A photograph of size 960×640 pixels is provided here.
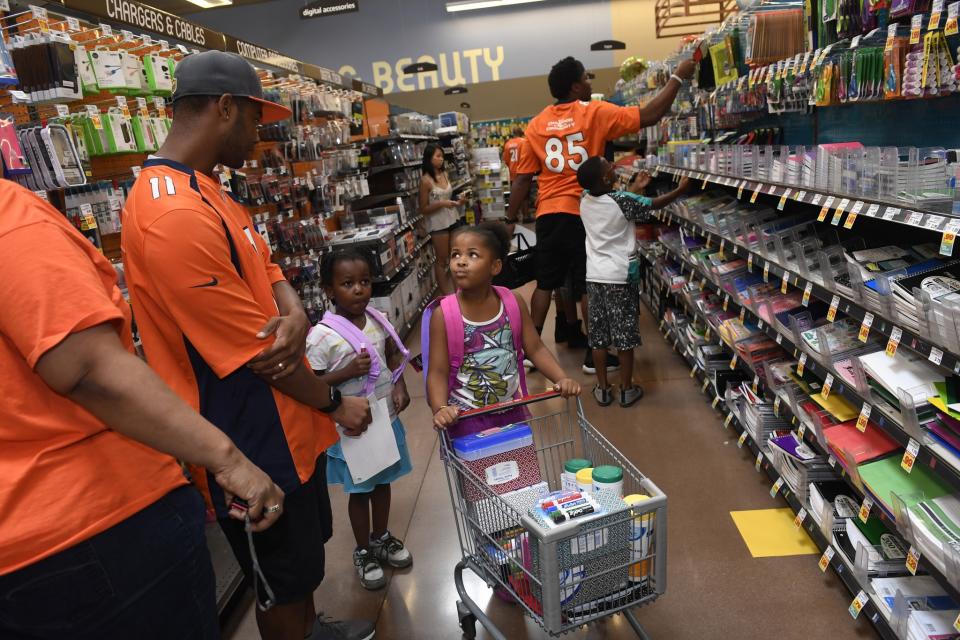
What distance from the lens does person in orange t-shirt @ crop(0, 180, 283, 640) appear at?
1.00 metres

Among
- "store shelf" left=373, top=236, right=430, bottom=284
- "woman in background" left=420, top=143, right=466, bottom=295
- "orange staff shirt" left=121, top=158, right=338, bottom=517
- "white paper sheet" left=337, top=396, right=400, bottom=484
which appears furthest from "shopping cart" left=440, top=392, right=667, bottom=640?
"woman in background" left=420, top=143, right=466, bottom=295

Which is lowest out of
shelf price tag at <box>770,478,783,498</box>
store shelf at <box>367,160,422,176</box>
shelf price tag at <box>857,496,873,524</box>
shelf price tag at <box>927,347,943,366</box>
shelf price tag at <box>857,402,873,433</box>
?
shelf price tag at <box>770,478,783,498</box>

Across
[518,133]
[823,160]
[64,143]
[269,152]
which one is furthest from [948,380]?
[518,133]

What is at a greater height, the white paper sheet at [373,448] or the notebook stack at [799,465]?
the white paper sheet at [373,448]

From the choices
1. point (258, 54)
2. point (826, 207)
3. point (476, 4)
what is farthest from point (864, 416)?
point (476, 4)

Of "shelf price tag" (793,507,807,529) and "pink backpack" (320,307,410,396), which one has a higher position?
"pink backpack" (320,307,410,396)

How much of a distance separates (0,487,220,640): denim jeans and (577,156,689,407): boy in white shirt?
11.4 ft

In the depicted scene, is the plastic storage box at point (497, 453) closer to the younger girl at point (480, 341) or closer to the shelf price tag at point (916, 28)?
the younger girl at point (480, 341)

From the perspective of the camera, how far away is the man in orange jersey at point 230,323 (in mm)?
1410

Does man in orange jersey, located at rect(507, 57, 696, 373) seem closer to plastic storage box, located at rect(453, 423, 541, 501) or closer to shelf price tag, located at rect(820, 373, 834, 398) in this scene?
shelf price tag, located at rect(820, 373, 834, 398)

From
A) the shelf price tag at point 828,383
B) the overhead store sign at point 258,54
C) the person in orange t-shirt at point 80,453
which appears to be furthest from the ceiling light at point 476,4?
the person in orange t-shirt at point 80,453

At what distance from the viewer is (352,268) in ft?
8.84

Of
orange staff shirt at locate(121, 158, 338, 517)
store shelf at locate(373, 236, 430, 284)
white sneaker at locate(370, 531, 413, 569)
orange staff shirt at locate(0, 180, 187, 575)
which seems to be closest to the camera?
orange staff shirt at locate(0, 180, 187, 575)

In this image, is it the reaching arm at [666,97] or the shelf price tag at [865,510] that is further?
the reaching arm at [666,97]
